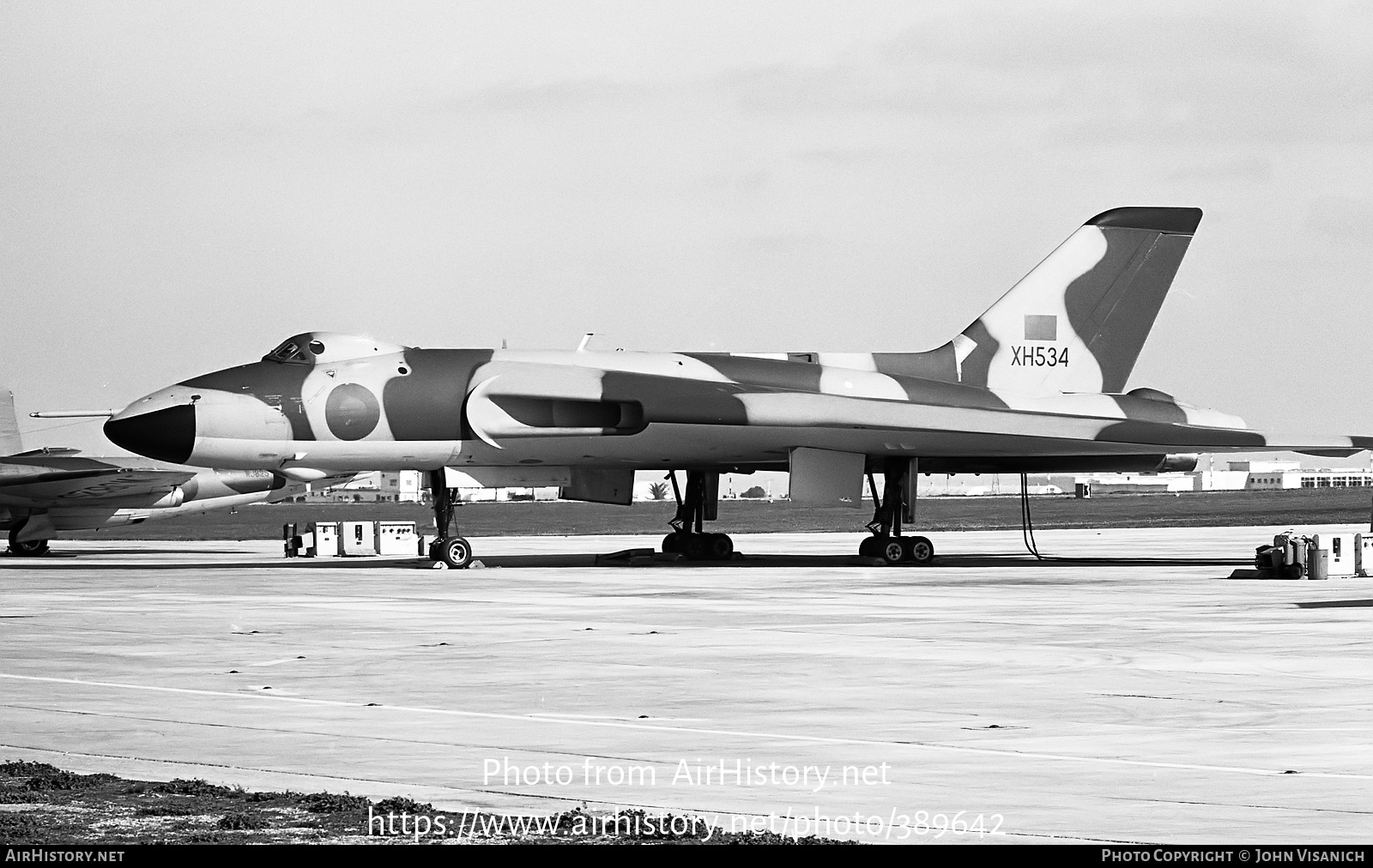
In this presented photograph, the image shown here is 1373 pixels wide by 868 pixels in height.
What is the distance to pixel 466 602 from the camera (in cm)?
1811

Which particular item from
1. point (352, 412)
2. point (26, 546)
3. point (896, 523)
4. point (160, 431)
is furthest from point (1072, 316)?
point (26, 546)

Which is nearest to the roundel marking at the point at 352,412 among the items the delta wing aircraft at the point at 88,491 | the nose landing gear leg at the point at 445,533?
the nose landing gear leg at the point at 445,533

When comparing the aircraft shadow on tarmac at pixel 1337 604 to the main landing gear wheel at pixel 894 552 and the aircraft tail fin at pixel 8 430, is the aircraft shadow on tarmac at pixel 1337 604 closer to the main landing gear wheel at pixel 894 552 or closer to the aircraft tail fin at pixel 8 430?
the main landing gear wheel at pixel 894 552

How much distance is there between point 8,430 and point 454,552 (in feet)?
57.6

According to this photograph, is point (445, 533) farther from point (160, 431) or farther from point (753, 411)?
point (753, 411)

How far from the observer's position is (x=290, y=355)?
24.8 m

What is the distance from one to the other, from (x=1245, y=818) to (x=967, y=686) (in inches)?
170

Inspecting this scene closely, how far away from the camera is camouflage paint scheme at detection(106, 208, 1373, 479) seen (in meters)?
24.4

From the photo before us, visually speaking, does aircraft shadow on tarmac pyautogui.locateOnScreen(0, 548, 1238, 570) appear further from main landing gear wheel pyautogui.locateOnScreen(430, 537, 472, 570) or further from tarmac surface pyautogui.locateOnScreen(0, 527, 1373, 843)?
tarmac surface pyautogui.locateOnScreen(0, 527, 1373, 843)

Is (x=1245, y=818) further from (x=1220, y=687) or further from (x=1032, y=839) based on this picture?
(x=1220, y=687)

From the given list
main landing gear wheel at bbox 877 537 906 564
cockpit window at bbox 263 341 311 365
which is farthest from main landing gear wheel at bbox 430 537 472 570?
main landing gear wheel at bbox 877 537 906 564

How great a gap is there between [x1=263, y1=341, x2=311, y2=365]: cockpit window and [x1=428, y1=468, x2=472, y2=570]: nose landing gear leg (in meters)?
2.74
